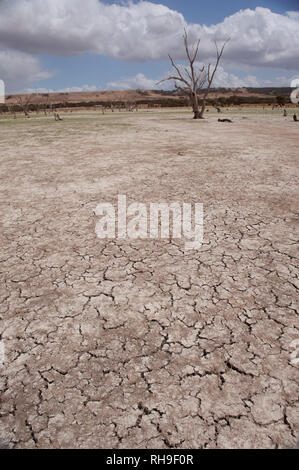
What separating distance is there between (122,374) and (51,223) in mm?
2814

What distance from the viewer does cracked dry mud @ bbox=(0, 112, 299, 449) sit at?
156cm

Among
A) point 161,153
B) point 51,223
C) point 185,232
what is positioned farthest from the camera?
point 161,153

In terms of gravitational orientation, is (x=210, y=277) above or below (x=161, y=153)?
below

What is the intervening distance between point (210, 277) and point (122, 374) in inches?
53.6

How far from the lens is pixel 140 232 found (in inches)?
149

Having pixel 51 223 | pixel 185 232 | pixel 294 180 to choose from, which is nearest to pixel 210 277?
pixel 185 232

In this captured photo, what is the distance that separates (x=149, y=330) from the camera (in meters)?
Answer: 2.20

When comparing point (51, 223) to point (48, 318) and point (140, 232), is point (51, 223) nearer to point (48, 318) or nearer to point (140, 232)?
point (140, 232)

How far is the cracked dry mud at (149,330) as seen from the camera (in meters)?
1.56

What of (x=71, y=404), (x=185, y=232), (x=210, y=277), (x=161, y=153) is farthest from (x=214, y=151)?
(x=71, y=404)

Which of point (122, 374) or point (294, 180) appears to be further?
point (294, 180)

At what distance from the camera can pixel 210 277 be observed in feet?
9.18
